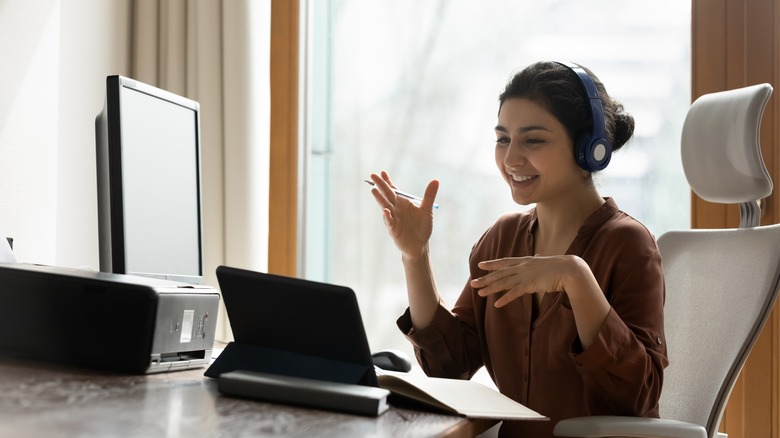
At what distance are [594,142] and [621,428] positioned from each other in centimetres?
53

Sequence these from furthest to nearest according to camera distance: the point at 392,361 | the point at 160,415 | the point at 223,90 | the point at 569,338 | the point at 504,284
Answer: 1. the point at 223,90
2. the point at 392,361
3. the point at 569,338
4. the point at 504,284
5. the point at 160,415

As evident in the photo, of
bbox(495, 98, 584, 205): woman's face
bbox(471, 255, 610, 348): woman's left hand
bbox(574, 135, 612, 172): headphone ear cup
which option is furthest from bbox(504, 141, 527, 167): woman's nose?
bbox(471, 255, 610, 348): woman's left hand

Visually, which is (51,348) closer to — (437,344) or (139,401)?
(139,401)

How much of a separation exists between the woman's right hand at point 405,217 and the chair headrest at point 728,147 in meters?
0.55

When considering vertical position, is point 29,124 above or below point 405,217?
above

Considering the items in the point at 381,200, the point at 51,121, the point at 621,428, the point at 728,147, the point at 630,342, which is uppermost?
the point at 51,121

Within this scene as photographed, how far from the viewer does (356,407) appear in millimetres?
839

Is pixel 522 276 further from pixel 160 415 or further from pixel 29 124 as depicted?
pixel 29 124

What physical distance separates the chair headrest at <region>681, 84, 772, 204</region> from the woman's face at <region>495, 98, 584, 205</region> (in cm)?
26

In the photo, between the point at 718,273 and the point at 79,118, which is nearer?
the point at 718,273

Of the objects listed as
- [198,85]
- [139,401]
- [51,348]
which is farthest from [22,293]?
[198,85]

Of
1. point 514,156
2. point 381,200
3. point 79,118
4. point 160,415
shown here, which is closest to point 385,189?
point 381,200

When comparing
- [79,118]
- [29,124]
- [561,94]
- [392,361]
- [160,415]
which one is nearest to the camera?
[160,415]

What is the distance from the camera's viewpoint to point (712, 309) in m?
1.54
